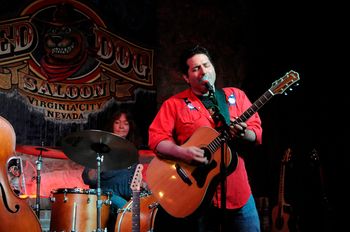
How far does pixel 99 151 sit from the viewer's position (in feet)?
18.1

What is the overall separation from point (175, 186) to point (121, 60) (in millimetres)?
3964

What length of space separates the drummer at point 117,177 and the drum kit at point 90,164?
0.26m

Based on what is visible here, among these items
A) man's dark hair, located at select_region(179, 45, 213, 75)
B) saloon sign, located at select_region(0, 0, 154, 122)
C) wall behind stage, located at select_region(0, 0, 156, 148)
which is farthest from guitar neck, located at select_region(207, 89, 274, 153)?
saloon sign, located at select_region(0, 0, 154, 122)

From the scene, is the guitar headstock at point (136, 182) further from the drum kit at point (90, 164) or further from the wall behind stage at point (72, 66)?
the wall behind stage at point (72, 66)

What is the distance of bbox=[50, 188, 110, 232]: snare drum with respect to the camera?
5.48 m

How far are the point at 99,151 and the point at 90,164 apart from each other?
10.8 inches

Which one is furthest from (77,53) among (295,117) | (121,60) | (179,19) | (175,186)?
(175,186)

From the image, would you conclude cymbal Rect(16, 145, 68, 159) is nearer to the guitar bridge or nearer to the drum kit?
the drum kit

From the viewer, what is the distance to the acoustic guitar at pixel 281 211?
612cm

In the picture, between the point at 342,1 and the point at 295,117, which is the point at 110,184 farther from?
the point at 342,1

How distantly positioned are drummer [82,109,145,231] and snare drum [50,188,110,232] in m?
0.31

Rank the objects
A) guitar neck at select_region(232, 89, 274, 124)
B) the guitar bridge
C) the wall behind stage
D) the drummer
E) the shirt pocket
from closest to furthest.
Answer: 1. guitar neck at select_region(232, 89, 274, 124)
2. the guitar bridge
3. the shirt pocket
4. the drummer
5. the wall behind stage

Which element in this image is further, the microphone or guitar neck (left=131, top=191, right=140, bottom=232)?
guitar neck (left=131, top=191, right=140, bottom=232)

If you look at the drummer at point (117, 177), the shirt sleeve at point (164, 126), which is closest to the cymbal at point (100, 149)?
the drummer at point (117, 177)
